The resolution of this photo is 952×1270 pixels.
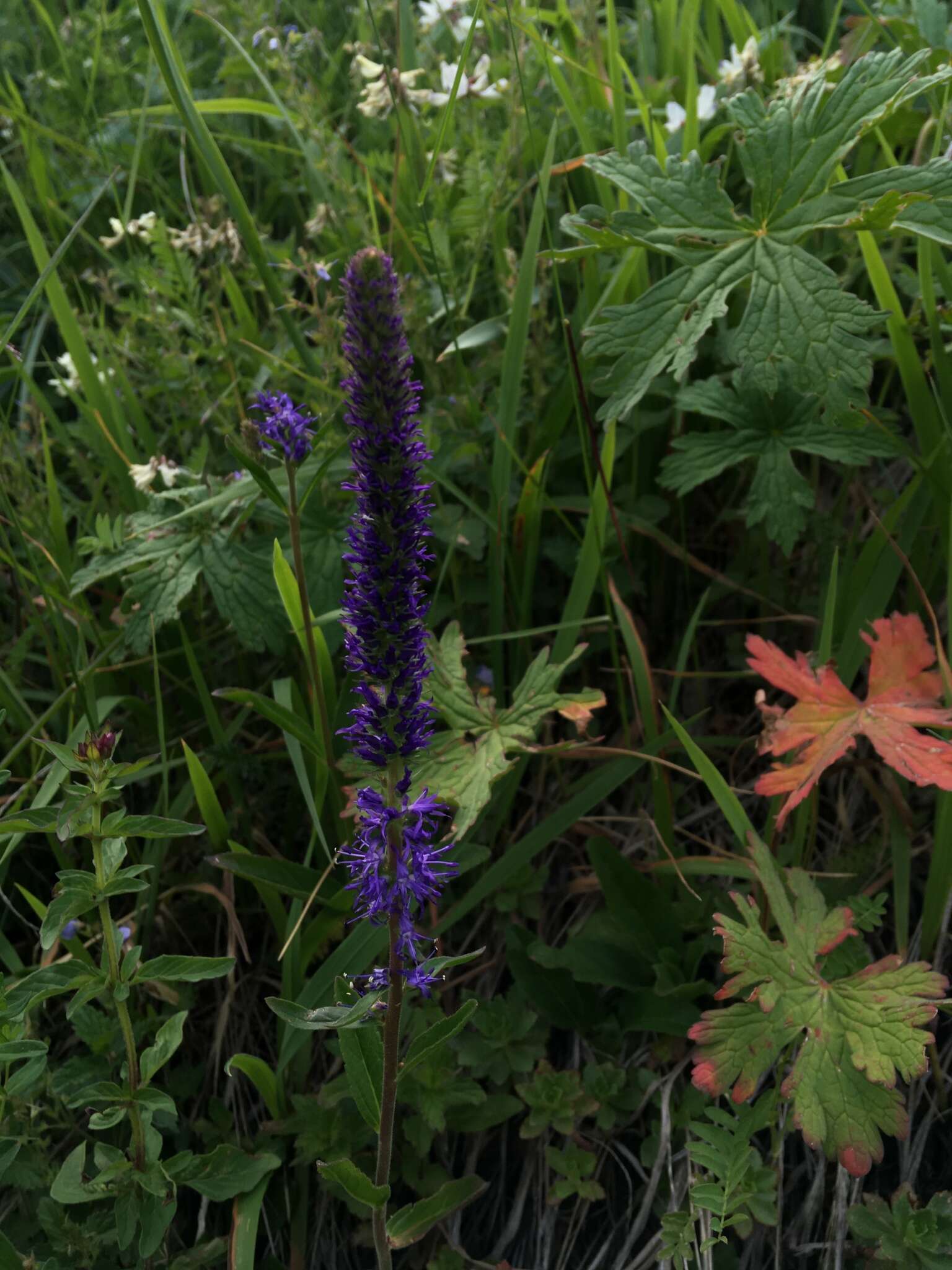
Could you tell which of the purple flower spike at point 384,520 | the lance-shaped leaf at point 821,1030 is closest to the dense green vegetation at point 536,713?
the lance-shaped leaf at point 821,1030

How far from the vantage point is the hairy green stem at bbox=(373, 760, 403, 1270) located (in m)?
1.37

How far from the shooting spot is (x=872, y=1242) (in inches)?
68.6

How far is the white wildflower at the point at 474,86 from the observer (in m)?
2.60

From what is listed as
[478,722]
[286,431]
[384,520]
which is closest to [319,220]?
[286,431]

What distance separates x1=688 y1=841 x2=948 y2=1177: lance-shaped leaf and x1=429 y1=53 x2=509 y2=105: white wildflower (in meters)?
1.93

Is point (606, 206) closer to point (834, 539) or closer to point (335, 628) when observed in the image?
point (834, 539)

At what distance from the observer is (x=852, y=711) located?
191 cm

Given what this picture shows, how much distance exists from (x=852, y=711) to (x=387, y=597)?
1.01 metres

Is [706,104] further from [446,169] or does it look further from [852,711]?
[852,711]

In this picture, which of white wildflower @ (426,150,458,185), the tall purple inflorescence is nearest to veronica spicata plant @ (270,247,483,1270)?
the tall purple inflorescence

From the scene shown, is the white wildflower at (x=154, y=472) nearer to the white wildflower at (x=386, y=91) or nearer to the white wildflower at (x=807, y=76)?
the white wildflower at (x=386, y=91)

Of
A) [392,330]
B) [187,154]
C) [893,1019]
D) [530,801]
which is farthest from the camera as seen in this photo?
[187,154]

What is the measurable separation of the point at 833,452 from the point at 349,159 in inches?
73.1

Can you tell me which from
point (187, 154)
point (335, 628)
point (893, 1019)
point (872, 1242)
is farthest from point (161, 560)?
point (187, 154)
